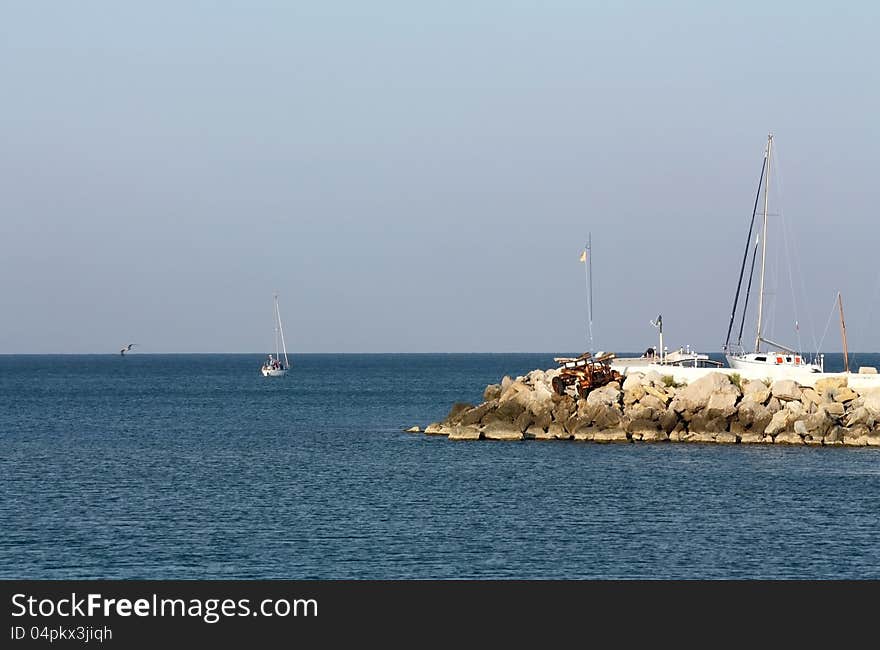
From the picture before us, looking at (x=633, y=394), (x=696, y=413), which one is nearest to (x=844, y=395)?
(x=696, y=413)

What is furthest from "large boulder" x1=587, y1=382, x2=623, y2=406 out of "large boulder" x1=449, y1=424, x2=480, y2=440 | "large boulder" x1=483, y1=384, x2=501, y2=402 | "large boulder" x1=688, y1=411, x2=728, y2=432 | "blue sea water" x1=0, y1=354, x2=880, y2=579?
"large boulder" x1=483, y1=384, x2=501, y2=402

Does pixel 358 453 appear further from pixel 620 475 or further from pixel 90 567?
pixel 90 567

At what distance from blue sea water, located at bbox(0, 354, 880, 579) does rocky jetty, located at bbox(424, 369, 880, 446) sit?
191 centimetres

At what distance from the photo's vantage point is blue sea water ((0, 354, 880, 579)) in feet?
125

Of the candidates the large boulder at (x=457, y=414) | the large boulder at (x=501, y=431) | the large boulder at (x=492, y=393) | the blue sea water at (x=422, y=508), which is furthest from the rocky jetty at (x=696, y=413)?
the large boulder at (x=492, y=393)

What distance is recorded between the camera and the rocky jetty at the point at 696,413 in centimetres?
6850

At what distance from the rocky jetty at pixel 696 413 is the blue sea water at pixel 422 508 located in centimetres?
191

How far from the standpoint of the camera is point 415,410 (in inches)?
4402

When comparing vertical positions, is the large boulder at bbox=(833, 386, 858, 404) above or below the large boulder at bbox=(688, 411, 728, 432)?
above

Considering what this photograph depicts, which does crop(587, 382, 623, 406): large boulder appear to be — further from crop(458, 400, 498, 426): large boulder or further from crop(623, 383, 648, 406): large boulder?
crop(458, 400, 498, 426): large boulder

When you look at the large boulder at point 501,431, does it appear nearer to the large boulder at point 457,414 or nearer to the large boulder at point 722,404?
Answer: the large boulder at point 457,414
